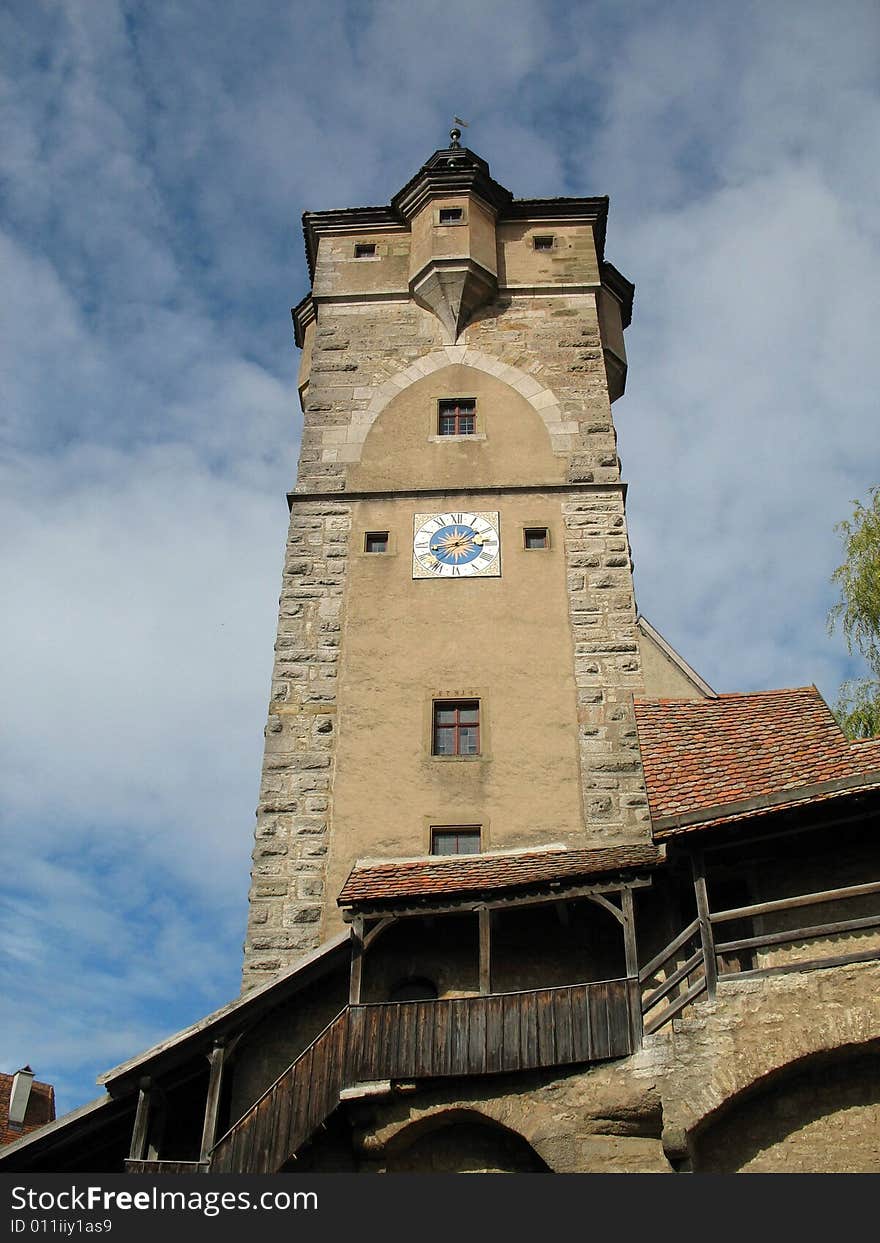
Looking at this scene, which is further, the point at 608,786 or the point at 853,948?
the point at 608,786

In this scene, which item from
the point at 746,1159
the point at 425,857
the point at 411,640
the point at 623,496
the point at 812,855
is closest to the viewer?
the point at 746,1159

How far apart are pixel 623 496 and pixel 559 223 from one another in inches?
218

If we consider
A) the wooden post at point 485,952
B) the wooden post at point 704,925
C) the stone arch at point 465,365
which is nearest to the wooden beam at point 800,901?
the wooden post at point 704,925

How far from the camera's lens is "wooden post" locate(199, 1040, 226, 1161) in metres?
10.6

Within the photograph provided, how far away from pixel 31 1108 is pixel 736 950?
543 inches

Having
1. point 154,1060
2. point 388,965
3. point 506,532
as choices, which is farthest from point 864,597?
point 154,1060

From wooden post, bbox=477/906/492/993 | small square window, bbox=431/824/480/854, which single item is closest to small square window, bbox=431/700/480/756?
small square window, bbox=431/824/480/854

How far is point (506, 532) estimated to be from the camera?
638 inches

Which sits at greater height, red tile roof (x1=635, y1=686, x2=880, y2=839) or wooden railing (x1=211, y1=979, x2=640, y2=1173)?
red tile roof (x1=635, y1=686, x2=880, y2=839)

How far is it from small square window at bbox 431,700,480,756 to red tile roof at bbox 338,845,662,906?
165 cm

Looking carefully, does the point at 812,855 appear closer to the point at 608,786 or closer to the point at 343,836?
the point at 608,786

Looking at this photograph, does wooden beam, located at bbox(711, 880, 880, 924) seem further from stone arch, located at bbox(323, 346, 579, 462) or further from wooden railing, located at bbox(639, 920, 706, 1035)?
stone arch, located at bbox(323, 346, 579, 462)

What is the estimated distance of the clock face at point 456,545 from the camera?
1584cm

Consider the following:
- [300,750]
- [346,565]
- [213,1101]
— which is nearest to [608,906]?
[213,1101]
